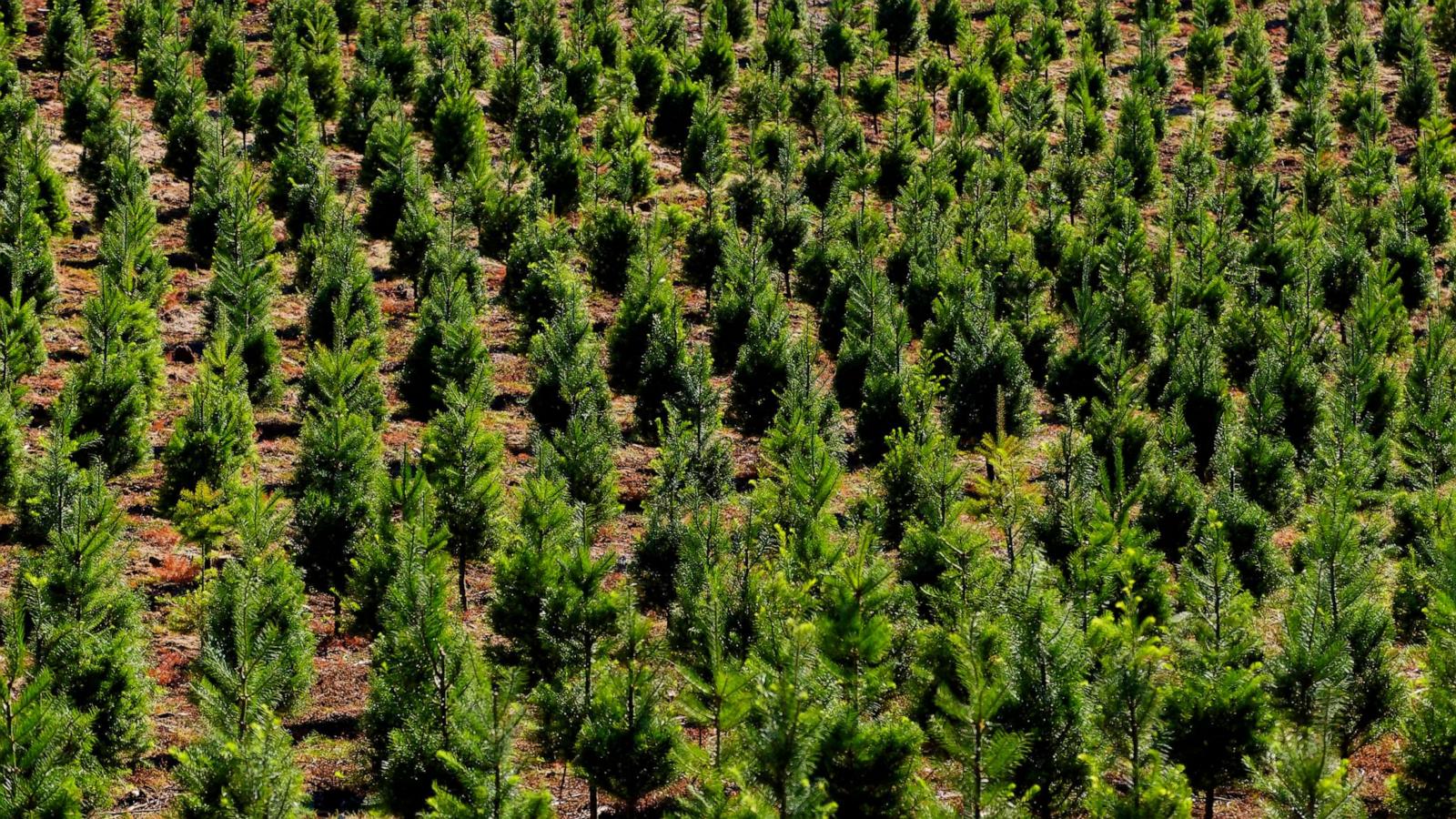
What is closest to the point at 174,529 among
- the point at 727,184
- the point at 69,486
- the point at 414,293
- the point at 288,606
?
the point at 69,486

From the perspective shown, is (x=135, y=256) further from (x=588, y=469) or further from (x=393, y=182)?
(x=588, y=469)

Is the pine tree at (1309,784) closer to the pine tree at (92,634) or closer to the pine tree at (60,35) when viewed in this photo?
the pine tree at (92,634)

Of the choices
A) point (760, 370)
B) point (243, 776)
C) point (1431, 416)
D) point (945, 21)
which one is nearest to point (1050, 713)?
point (243, 776)

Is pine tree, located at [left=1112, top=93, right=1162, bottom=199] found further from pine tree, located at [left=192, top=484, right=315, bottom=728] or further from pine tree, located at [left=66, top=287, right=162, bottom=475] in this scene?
pine tree, located at [left=192, top=484, right=315, bottom=728]

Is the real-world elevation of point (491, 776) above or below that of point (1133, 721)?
below

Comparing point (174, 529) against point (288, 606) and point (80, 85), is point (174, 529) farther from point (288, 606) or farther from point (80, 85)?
point (80, 85)

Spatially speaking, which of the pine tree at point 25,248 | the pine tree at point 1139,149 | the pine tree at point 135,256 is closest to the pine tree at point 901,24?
the pine tree at point 1139,149
